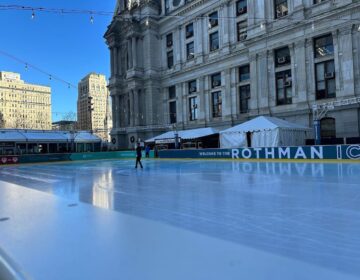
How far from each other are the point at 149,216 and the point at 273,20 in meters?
31.3

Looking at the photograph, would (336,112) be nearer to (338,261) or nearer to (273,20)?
(273,20)

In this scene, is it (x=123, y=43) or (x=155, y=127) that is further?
(x=123, y=43)

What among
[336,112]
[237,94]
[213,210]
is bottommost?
[213,210]

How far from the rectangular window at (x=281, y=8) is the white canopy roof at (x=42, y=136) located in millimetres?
34162

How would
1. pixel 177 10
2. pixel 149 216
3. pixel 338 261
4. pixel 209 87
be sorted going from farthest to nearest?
pixel 177 10
pixel 209 87
pixel 149 216
pixel 338 261

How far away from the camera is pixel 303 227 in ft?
17.6

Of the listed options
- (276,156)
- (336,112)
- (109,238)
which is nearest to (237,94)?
(336,112)

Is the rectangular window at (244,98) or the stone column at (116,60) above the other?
the stone column at (116,60)

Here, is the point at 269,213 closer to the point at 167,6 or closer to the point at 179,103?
the point at 179,103

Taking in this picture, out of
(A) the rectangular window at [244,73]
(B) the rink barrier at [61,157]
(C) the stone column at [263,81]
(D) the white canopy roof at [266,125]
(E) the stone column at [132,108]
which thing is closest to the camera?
(D) the white canopy roof at [266,125]

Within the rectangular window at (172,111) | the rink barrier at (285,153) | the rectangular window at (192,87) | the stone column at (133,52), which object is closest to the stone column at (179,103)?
the rectangular window at (192,87)

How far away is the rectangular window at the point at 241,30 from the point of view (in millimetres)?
37188

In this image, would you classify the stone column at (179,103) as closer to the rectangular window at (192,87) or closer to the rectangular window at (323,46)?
the rectangular window at (192,87)

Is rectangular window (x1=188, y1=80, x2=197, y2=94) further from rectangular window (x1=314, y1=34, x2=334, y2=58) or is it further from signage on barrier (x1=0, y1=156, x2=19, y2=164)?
signage on barrier (x1=0, y1=156, x2=19, y2=164)
